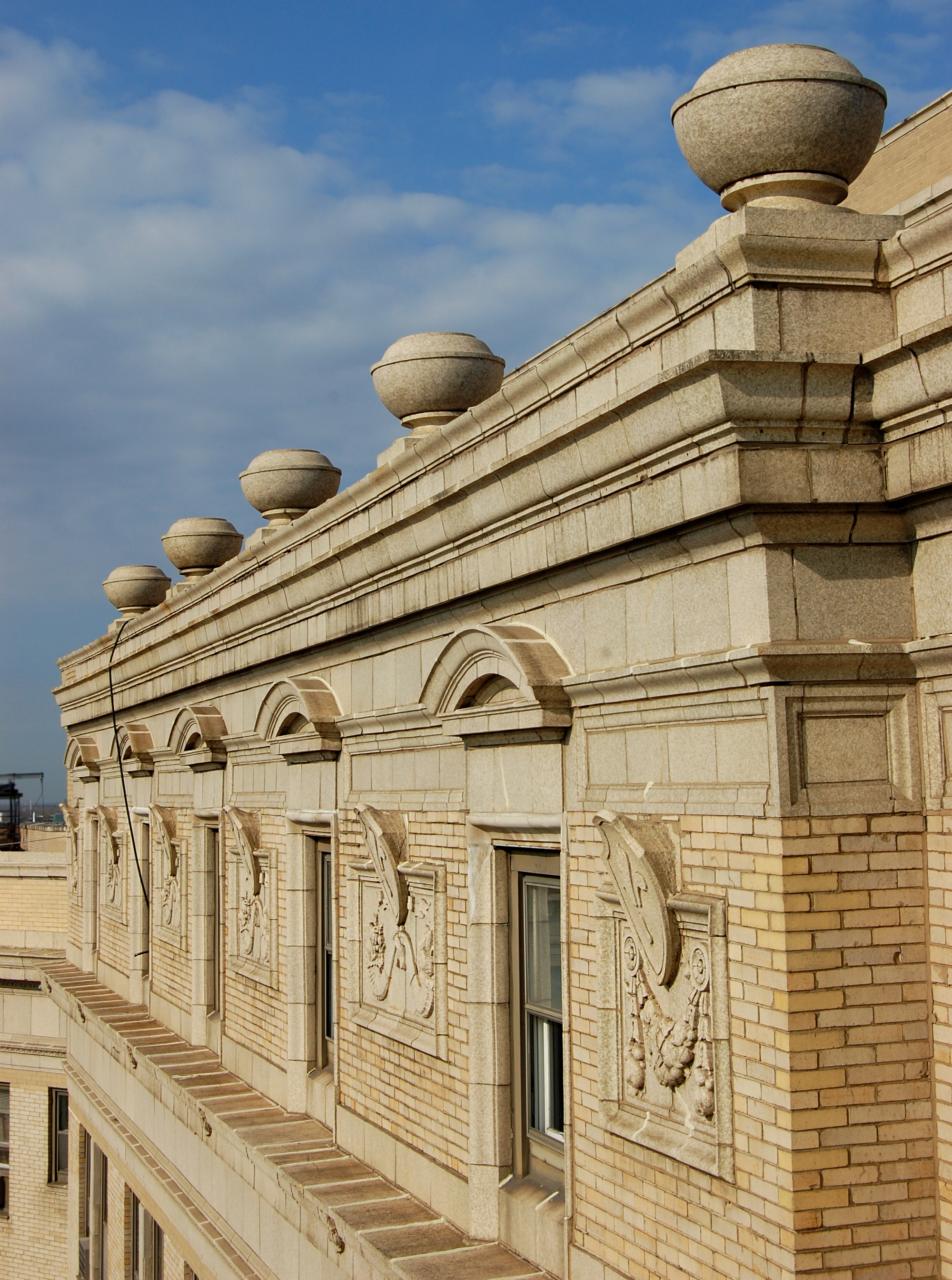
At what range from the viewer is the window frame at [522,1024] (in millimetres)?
7500

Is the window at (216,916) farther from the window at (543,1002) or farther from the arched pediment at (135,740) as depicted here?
the window at (543,1002)

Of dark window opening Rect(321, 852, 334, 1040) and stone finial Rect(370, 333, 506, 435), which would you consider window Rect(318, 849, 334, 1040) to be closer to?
dark window opening Rect(321, 852, 334, 1040)

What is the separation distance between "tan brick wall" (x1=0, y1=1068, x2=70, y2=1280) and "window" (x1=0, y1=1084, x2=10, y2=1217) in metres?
0.13

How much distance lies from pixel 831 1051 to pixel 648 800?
55.1 inches

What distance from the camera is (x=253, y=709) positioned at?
1247 centimetres

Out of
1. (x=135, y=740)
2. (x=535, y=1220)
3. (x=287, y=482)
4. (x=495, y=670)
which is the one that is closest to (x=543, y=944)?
(x=535, y=1220)

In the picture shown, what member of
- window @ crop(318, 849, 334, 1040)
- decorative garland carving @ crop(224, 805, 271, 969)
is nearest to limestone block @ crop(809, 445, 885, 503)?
window @ crop(318, 849, 334, 1040)

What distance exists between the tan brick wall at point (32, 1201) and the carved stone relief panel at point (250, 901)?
36.5 feet

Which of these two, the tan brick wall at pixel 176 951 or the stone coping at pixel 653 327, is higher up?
the stone coping at pixel 653 327

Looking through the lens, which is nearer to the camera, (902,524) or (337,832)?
(902,524)

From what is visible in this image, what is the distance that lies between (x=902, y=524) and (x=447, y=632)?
11.5 feet

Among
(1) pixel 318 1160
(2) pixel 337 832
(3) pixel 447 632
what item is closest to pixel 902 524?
(3) pixel 447 632

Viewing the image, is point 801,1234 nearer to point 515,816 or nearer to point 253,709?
point 515,816

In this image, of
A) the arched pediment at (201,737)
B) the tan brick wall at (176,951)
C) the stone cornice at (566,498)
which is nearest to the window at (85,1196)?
the tan brick wall at (176,951)
